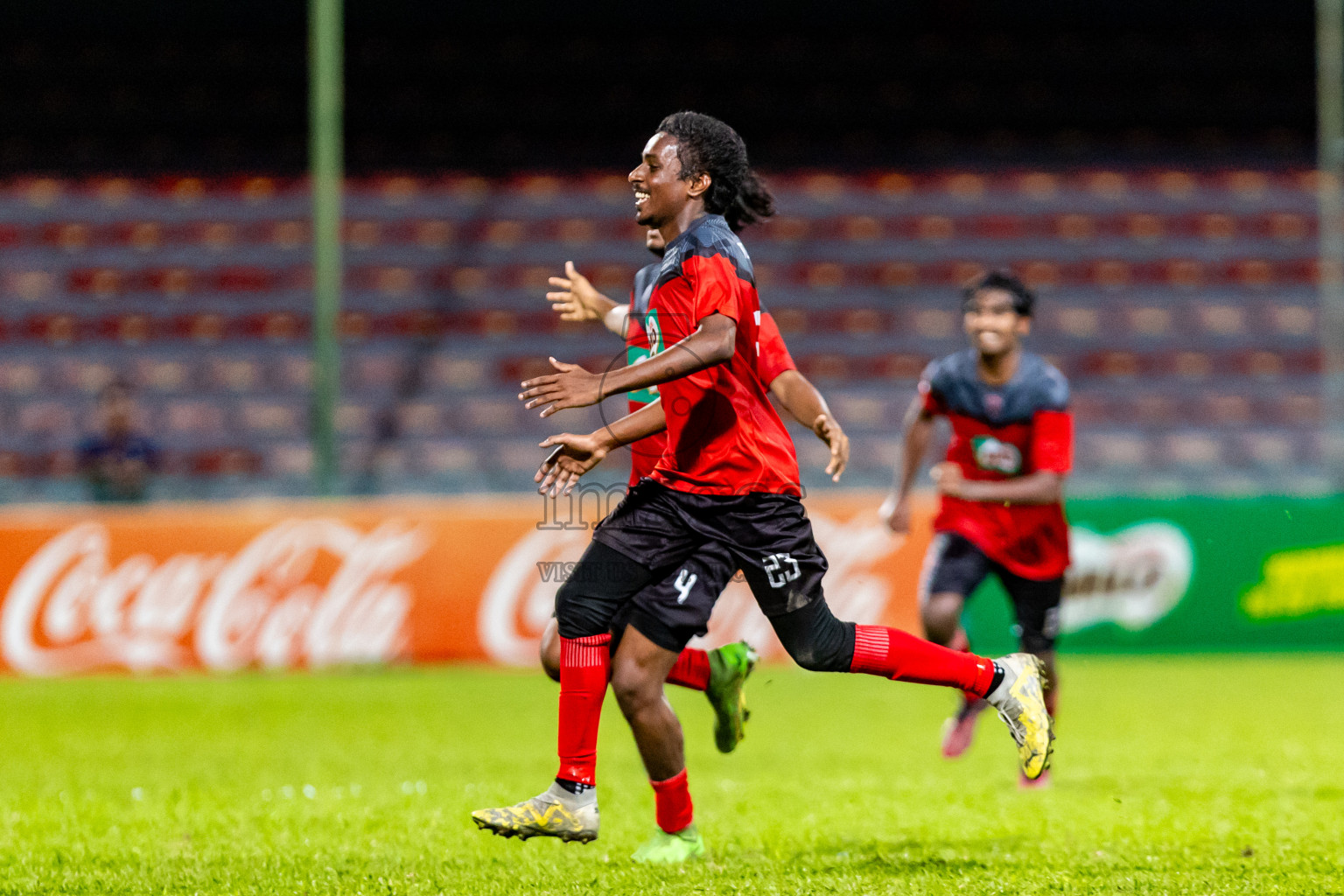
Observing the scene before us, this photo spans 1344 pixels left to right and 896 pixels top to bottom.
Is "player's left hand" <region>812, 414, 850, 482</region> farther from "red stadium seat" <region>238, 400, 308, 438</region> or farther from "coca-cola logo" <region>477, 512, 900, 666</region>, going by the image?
"red stadium seat" <region>238, 400, 308, 438</region>

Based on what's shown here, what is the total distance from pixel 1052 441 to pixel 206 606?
687cm

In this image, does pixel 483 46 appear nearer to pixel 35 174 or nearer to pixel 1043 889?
pixel 35 174

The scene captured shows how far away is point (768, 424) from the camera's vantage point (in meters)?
4.49

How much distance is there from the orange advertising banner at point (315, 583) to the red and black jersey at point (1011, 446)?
4.38 metres

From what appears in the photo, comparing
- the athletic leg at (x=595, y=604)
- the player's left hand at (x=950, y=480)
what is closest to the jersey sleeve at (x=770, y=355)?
the athletic leg at (x=595, y=604)

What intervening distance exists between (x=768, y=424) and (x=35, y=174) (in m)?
14.8

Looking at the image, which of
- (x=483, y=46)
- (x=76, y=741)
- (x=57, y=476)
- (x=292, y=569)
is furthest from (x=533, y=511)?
(x=483, y=46)

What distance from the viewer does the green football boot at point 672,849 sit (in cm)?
462

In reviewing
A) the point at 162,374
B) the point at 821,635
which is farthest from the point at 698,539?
the point at 162,374

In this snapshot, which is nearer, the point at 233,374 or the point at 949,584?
the point at 949,584

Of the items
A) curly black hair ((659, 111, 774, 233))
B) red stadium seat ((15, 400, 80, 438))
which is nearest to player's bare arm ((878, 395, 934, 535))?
curly black hair ((659, 111, 774, 233))

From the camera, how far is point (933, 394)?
6730 mm

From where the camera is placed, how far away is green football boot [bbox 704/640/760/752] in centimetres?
496

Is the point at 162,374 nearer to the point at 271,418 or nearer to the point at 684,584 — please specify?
the point at 271,418
